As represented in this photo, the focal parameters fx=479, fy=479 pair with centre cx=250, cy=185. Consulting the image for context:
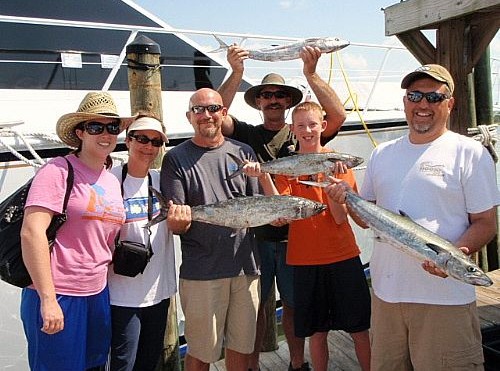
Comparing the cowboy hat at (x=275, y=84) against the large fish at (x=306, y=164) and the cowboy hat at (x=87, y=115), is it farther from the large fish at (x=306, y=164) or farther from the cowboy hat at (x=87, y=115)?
the cowboy hat at (x=87, y=115)

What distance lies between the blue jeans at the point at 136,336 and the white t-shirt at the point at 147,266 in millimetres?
55

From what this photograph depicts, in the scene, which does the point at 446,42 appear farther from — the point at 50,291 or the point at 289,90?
the point at 50,291

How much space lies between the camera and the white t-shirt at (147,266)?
2826 mm

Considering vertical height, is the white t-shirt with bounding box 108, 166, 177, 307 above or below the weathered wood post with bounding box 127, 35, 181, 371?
below

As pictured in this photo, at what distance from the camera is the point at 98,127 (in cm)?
266

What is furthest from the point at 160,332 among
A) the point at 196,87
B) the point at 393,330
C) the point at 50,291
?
the point at 196,87

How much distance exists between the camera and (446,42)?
3.80 m

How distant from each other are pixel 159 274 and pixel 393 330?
140 cm

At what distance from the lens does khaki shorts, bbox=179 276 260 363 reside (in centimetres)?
305

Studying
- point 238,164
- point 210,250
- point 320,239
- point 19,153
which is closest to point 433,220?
point 320,239

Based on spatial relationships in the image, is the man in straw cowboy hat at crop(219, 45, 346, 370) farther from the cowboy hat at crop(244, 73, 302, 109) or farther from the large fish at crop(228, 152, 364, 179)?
the large fish at crop(228, 152, 364, 179)

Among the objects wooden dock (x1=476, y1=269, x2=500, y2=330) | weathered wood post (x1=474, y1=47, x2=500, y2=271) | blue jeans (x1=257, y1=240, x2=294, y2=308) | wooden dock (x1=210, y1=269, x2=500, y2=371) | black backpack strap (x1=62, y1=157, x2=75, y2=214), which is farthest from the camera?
weathered wood post (x1=474, y1=47, x2=500, y2=271)

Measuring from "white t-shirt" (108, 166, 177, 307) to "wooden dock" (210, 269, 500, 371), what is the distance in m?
1.60

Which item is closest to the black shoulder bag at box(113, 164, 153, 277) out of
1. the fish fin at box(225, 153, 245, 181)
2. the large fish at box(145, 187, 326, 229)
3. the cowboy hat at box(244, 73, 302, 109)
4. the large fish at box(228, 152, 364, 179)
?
the large fish at box(145, 187, 326, 229)
